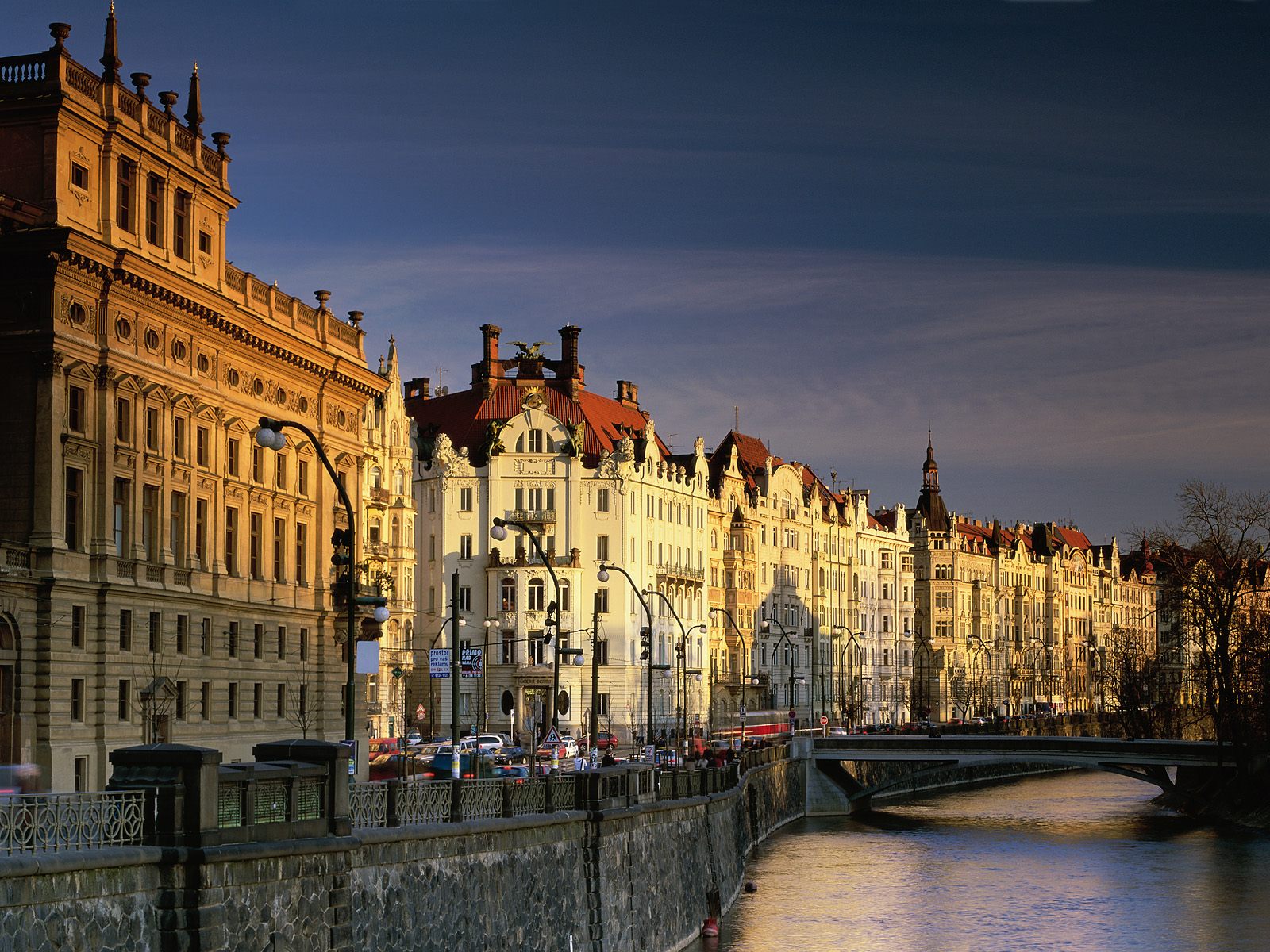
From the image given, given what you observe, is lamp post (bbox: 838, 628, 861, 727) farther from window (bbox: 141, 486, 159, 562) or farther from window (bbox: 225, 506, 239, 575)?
window (bbox: 141, 486, 159, 562)

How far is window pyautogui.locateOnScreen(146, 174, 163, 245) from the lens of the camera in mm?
59219

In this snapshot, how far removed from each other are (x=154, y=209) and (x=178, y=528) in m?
10.1

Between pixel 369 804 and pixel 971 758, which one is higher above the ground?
pixel 369 804

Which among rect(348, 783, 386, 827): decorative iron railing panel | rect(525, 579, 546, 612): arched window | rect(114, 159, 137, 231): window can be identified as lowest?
rect(348, 783, 386, 827): decorative iron railing panel

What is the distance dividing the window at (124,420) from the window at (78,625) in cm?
535

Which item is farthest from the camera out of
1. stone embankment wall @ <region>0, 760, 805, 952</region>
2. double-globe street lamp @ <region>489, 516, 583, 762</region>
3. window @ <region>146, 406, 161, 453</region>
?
window @ <region>146, 406, 161, 453</region>

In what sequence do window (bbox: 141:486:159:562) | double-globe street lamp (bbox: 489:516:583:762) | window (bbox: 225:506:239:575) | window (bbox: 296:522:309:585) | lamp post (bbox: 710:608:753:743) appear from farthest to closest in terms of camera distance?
lamp post (bbox: 710:608:753:743) < window (bbox: 296:522:309:585) < window (bbox: 225:506:239:575) < window (bbox: 141:486:159:562) < double-globe street lamp (bbox: 489:516:583:762)

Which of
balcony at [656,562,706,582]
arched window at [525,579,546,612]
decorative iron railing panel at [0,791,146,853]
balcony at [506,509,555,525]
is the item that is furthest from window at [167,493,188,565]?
balcony at [656,562,706,582]

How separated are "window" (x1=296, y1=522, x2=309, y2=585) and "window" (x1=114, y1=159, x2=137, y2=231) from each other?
18.2 m

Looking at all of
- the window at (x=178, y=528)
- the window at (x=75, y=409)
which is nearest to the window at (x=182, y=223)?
the window at (x=178, y=528)

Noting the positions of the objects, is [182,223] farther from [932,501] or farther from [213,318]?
[932,501]

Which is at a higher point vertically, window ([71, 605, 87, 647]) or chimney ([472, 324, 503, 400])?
chimney ([472, 324, 503, 400])

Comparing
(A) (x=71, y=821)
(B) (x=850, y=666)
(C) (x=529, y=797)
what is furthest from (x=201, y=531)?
(B) (x=850, y=666)

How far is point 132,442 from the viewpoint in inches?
2248
